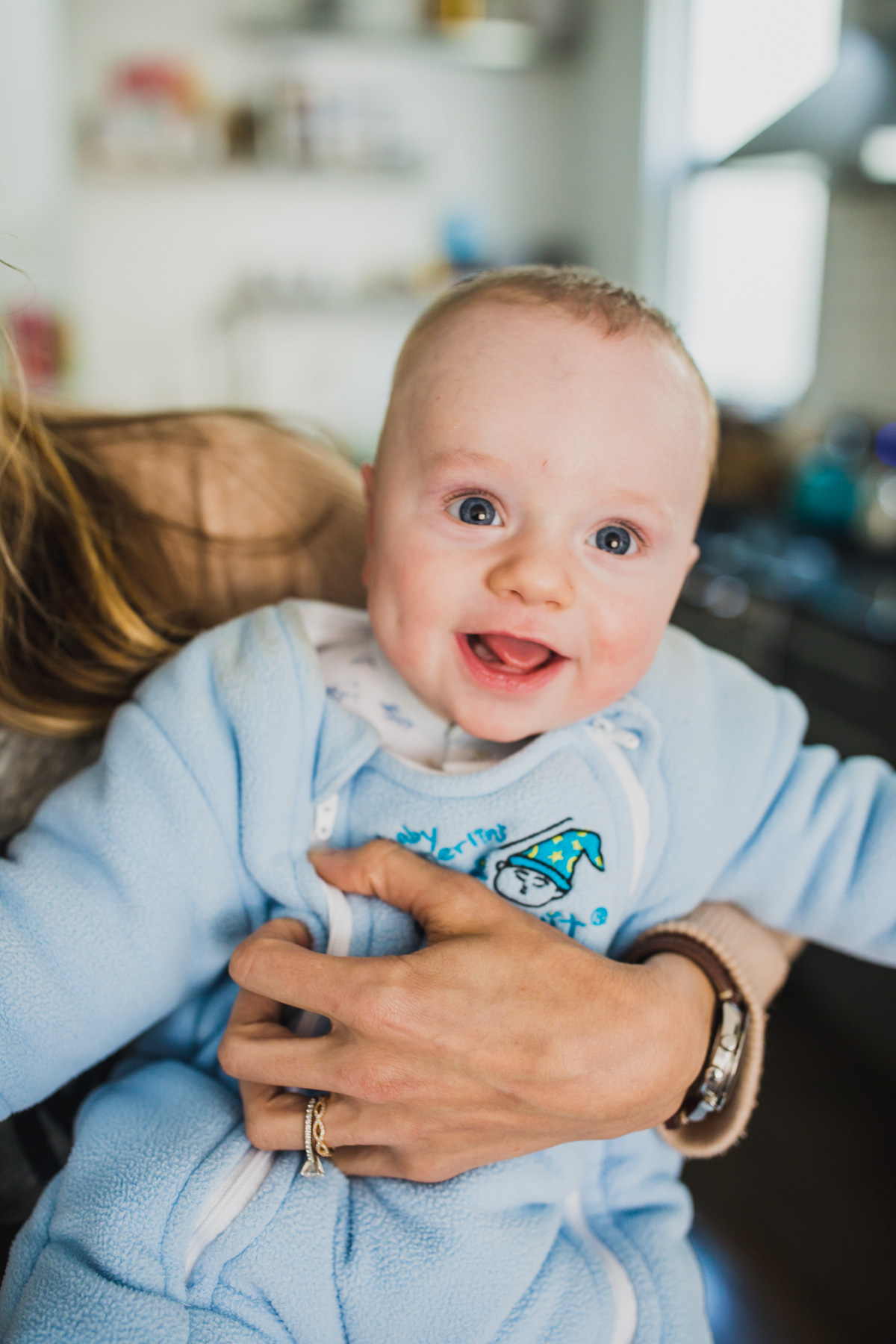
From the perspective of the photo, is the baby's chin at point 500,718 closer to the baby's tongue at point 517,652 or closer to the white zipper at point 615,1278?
the baby's tongue at point 517,652

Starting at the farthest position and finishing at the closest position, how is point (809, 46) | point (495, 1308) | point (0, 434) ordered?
point (809, 46) → point (0, 434) → point (495, 1308)

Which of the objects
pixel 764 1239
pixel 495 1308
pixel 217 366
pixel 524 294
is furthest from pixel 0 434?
pixel 217 366

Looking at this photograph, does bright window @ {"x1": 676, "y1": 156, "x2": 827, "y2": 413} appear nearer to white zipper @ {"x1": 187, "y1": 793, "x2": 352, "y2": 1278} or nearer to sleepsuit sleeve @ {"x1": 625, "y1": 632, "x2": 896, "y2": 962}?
sleepsuit sleeve @ {"x1": 625, "y1": 632, "x2": 896, "y2": 962}

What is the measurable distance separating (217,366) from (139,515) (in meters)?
4.02

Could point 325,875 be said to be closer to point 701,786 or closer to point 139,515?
point 701,786

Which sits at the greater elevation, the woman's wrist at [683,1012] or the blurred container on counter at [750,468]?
the woman's wrist at [683,1012]

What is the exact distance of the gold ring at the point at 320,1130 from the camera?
0.70 m

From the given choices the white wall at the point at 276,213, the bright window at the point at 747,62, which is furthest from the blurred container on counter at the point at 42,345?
the bright window at the point at 747,62

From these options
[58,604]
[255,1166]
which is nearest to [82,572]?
[58,604]

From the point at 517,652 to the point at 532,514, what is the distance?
105 mm

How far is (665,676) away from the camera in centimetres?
91

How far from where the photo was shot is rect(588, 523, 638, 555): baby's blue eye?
0.76 meters

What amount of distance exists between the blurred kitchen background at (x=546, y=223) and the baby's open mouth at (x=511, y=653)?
1.61m

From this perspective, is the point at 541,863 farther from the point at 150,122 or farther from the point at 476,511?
the point at 150,122
